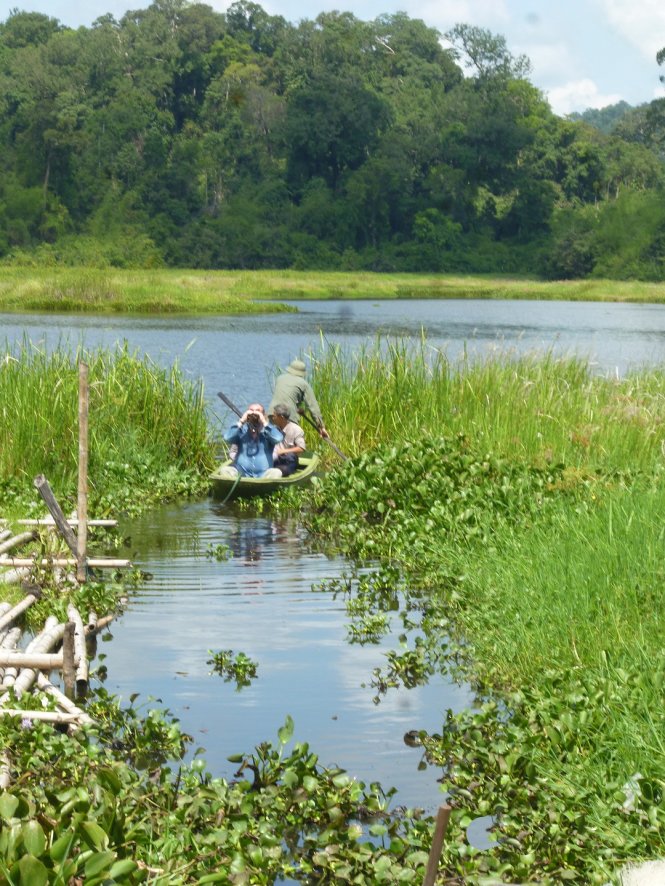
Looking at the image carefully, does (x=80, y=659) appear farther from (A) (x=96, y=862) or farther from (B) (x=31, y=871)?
(B) (x=31, y=871)

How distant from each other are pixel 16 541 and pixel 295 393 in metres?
5.23

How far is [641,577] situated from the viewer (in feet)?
24.2

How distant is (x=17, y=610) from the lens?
792 centimetres

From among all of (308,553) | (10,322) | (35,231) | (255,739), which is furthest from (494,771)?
(35,231)

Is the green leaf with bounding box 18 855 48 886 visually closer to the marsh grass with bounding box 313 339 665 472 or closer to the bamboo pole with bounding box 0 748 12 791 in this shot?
the bamboo pole with bounding box 0 748 12 791


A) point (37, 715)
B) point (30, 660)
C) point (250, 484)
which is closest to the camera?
point (37, 715)

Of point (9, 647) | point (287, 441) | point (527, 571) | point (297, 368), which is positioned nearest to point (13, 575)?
point (9, 647)

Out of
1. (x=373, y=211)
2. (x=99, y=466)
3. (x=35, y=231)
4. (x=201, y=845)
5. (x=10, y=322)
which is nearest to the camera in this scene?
(x=201, y=845)

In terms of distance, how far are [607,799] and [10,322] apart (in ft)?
125

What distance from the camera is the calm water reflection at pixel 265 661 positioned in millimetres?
6652

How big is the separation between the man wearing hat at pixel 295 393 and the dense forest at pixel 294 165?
61.0 meters

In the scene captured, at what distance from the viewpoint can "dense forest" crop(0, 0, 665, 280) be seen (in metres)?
81.1

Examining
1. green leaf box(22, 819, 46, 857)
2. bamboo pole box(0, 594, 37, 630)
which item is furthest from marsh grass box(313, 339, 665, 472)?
green leaf box(22, 819, 46, 857)

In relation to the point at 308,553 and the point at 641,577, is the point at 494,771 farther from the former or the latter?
the point at 308,553
